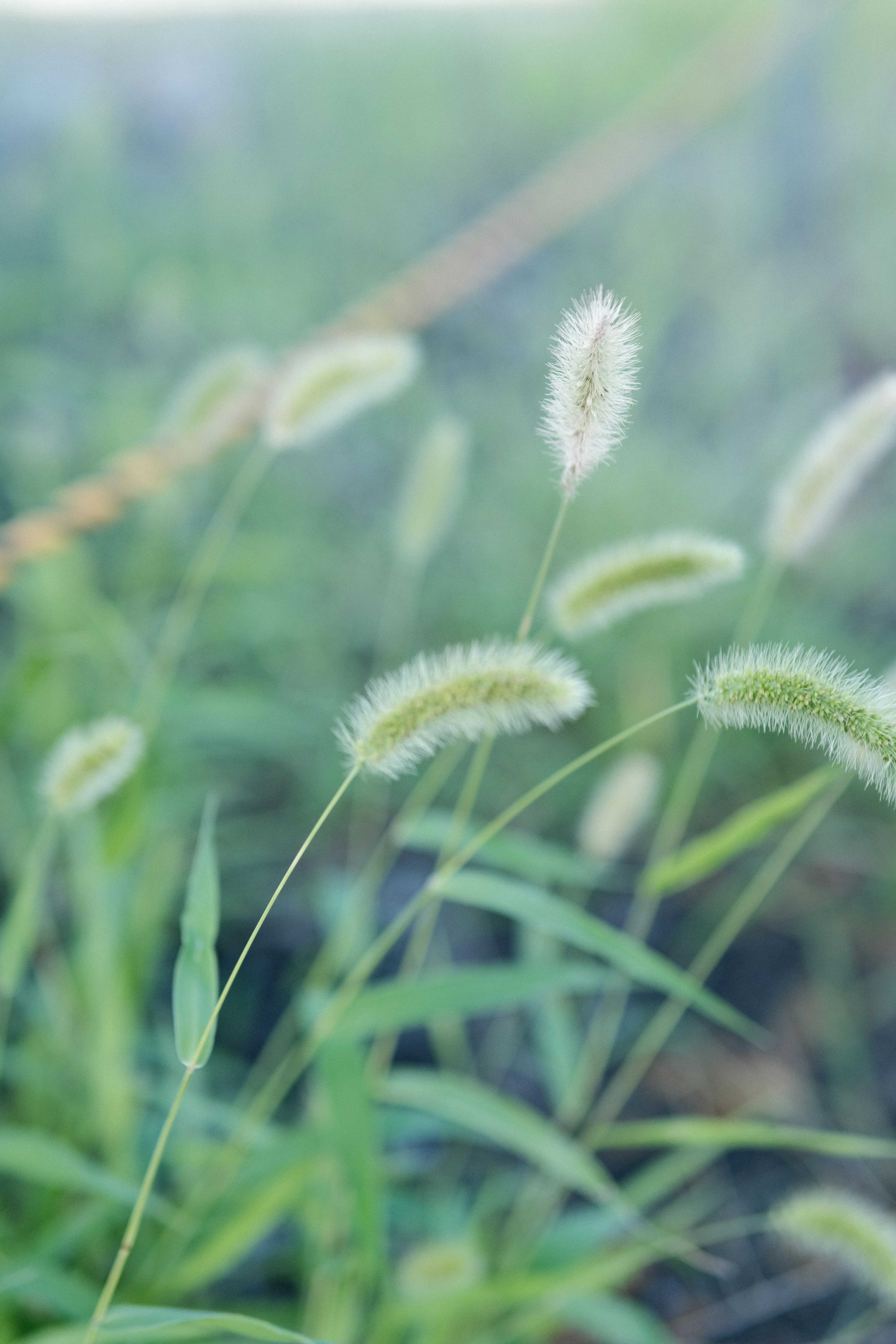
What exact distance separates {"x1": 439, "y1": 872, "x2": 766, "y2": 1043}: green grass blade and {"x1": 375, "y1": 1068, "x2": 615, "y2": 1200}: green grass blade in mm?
258

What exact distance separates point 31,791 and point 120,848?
2.88ft

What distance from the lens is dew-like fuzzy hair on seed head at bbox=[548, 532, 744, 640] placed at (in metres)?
1.22

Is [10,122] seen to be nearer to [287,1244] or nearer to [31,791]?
[31,791]

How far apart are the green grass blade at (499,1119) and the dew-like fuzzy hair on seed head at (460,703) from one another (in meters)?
0.61

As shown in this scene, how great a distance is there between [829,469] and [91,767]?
1.13 metres

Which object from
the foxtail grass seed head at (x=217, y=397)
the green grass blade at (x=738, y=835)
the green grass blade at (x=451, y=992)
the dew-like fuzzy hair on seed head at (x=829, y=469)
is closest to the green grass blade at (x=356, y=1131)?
the green grass blade at (x=451, y=992)

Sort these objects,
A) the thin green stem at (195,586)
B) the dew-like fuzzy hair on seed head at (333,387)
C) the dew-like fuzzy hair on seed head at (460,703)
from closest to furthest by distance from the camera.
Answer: the dew-like fuzzy hair on seed head at (460,703) < the dew-like fuzzy hair on seed head at (333,387) < the thin green stem at (195,586)

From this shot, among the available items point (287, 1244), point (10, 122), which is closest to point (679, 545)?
point (287, 1244)

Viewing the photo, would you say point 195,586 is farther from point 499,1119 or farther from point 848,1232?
point 848,1232

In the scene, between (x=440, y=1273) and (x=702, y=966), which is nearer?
(x=440, y=1273)

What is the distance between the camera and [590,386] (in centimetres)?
100

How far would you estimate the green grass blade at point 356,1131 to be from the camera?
133cm

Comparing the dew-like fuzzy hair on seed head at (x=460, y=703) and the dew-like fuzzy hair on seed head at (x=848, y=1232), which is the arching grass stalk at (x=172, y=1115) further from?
the dew-like fuzzy hair on seed head at (x=848, y=1232)

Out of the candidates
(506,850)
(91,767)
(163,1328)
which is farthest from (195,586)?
(163,1328)
